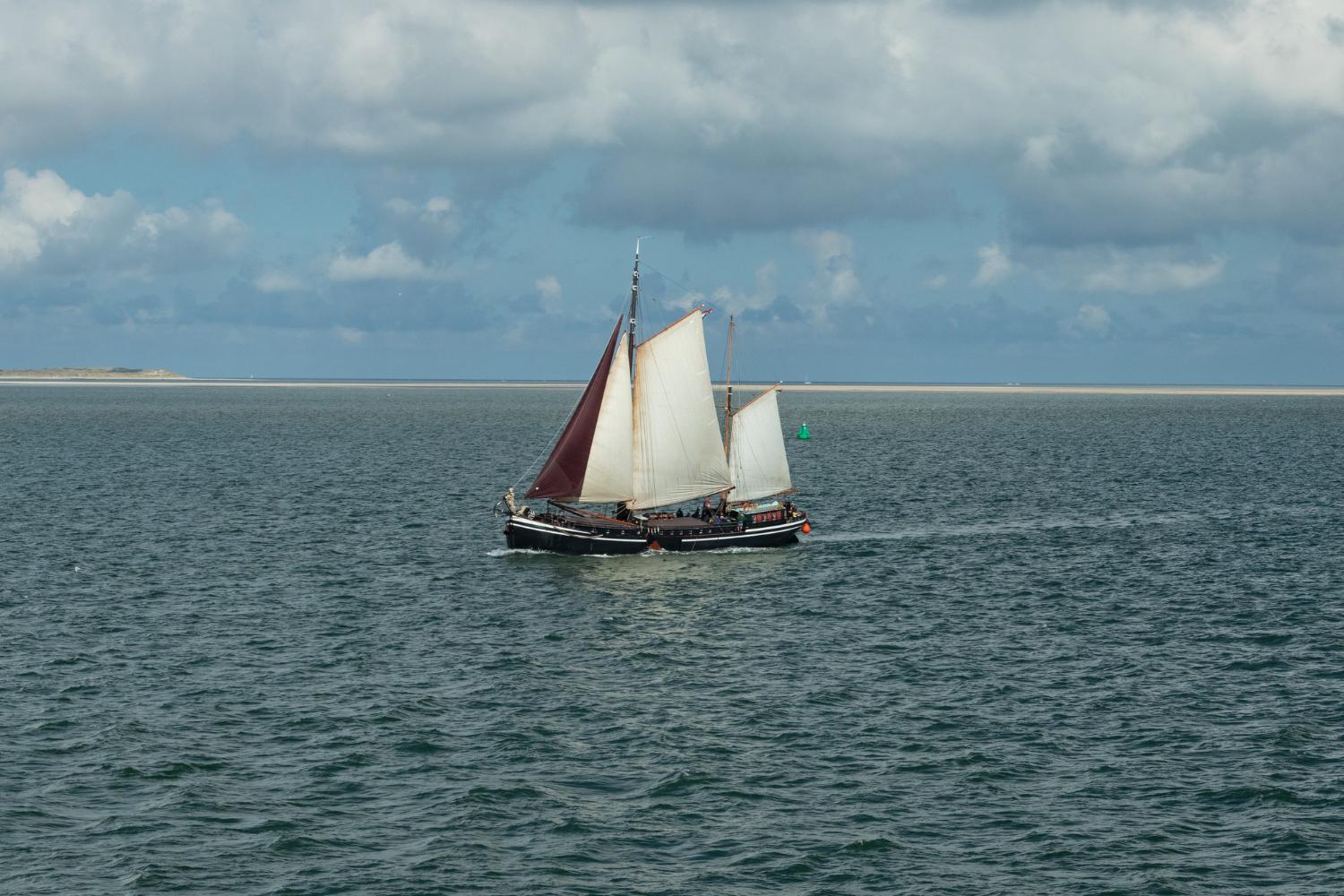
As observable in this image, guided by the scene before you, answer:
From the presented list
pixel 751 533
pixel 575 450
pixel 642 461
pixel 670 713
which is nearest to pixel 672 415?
pixel 642 461

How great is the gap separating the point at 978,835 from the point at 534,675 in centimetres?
1960

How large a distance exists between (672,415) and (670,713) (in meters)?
36.1

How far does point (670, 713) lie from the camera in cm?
4212

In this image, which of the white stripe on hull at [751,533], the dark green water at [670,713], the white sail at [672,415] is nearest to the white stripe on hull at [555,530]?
the dark green water at [670,713]

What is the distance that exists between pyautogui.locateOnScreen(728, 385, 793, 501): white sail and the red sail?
30.4 ft

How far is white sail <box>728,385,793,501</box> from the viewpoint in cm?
8019

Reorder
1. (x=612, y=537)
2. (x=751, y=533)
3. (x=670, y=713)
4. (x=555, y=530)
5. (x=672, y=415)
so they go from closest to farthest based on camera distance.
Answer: (x=670, y=713) < (x=555, y=530) < (x=612, y=537) < (x=672, y=415) < (x=751, y=533)

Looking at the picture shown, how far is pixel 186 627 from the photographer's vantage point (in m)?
53.5

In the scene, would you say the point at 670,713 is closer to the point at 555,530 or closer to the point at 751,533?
the point at 555,530

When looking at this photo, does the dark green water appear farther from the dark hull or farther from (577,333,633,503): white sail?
(577,333,633,503): white sail

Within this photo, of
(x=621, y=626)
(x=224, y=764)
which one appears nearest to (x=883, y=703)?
(x=621, y=626)

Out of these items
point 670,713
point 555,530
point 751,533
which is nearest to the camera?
point 670,713

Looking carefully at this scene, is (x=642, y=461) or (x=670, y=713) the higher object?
(x=642, y=461)

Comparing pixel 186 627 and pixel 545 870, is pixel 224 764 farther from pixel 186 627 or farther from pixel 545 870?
pixel 186 627
